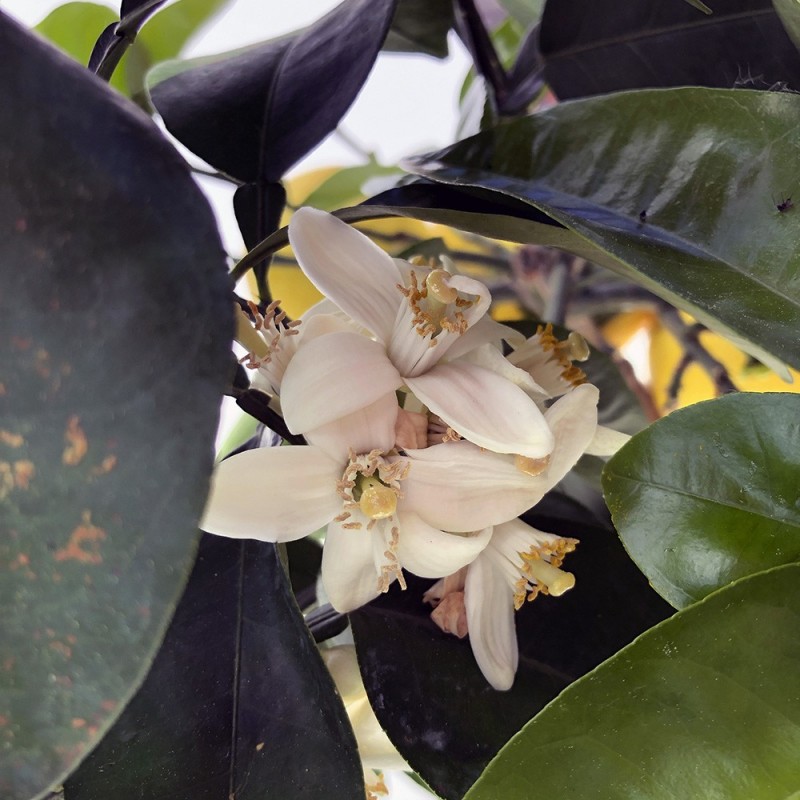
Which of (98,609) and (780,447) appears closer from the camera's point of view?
(98,609)

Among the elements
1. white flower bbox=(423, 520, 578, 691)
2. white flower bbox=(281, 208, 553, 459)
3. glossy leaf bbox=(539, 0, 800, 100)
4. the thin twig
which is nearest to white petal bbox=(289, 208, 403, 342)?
white flower bbox=(281, 208, 553, 459)

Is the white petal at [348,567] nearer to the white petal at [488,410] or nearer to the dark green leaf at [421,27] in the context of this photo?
the white petal at [488,410]

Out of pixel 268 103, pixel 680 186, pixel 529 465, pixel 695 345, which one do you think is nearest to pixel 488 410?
pixel 529 465

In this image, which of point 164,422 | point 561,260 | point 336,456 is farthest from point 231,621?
point 561,260

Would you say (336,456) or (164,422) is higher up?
(164,422)

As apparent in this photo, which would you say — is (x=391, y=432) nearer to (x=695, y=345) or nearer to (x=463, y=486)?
(x=463, y=486)

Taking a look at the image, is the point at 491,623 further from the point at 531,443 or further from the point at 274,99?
the point at 274,99

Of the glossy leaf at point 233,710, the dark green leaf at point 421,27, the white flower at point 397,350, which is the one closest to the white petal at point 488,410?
the white flower at point 397,350
